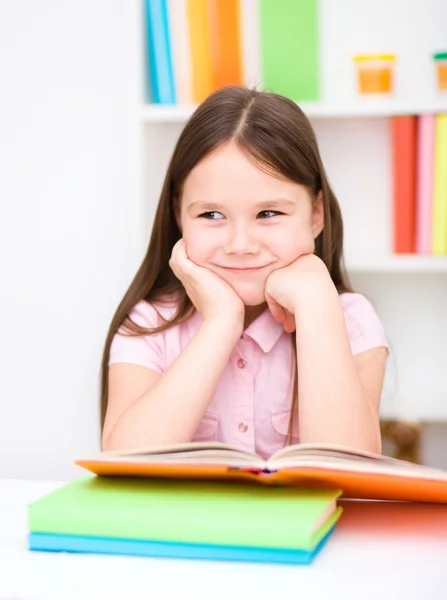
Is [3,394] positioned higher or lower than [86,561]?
lower

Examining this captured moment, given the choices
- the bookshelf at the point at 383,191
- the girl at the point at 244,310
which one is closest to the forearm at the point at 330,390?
the girl at the point at 244,310

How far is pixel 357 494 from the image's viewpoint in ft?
2.77

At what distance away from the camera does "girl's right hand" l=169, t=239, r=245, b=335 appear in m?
1.31

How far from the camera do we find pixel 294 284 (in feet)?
4.31

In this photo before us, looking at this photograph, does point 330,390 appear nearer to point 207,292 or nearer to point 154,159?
point 207,292

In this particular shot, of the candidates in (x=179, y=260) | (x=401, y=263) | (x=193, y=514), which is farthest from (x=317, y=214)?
(x=193, y=514)

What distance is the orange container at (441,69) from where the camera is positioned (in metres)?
1.89

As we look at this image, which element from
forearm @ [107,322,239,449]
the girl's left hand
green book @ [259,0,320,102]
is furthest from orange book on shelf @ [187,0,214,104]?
forearm @ [107,322,239,449]

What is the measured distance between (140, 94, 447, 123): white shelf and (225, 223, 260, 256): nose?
67 cm

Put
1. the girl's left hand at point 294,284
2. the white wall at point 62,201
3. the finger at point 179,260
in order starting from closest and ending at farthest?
the girl's left hand at point 294,284 → the finger at point 179,260 → the white wall at point 62,201

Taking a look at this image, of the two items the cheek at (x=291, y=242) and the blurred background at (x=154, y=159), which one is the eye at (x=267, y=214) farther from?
the blurred background at (x=154, y=159)

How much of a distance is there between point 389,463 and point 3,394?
1711 millimetres

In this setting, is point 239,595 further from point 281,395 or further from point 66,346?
point 66,346

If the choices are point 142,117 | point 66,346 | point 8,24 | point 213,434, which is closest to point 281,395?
point 213,434
